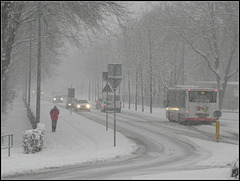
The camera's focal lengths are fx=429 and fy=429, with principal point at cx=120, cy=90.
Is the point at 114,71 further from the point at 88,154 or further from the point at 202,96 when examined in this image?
the point at 202,96

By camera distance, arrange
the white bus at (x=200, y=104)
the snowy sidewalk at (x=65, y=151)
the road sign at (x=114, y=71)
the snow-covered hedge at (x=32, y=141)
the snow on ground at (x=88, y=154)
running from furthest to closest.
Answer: the white bus at (x=200, y=104) < the road sign at (x=114, y=71) < the snow-covered hedge at (x=32, y=141) < the snowy sidewalk at (x=65, y=151) < the snow on ground at (x=88, y=154)

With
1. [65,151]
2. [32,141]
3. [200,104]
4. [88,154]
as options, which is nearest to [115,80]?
[65,151]

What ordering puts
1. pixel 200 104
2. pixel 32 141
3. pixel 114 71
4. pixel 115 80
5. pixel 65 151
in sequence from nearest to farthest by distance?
pixel 32 141 < pixel 65 151 < pixel 114 71 < pixel 115 80 < pixel 200 104

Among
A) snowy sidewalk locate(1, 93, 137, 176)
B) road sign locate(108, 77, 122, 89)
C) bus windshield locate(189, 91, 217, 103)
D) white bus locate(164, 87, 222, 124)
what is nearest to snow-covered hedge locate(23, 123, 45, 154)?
snowy sidewalk locate(1, 93, 137, 176)

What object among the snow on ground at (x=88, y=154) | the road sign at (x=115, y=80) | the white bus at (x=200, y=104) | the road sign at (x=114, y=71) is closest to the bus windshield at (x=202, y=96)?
the white bus at (x=200, y=104)

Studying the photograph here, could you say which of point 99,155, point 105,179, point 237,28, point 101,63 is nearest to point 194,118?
point 237,28

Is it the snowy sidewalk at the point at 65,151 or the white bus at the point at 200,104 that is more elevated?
the white bus at the point at 200,104

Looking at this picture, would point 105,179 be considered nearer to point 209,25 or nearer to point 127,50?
point 209,25

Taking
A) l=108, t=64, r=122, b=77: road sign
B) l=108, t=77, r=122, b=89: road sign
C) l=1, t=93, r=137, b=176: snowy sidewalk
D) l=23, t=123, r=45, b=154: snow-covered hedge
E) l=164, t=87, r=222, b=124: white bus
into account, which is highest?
l=108, t=64, r=122, b=77: road sign

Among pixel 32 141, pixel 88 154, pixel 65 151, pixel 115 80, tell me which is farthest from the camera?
pixel 115 80

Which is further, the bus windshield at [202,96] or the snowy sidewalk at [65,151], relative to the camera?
the bus windshield at [202,96]

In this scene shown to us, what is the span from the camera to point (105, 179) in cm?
1027

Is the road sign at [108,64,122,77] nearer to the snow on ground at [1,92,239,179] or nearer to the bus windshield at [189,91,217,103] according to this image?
the snow on ground at [1,92,239,179]

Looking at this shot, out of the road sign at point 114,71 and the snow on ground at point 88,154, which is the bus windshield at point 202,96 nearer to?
the snow on ground at point 88,154
